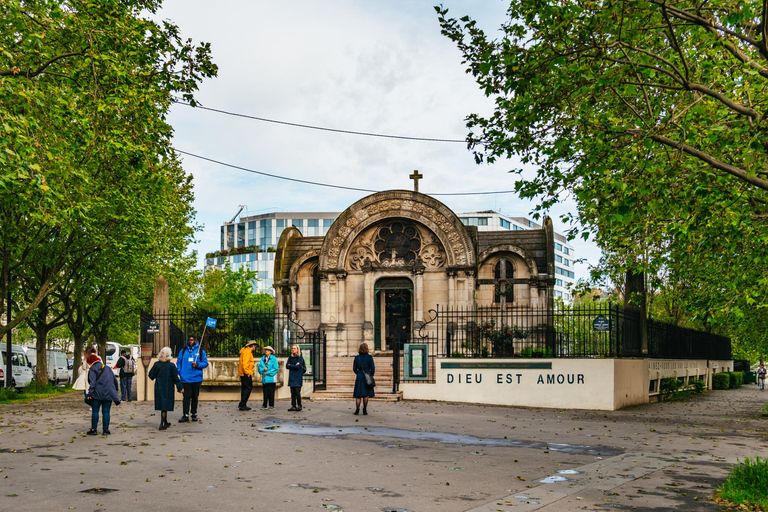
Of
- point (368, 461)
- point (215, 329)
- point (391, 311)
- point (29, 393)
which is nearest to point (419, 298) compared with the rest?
point (391, 311)

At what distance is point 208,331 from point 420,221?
10873mm

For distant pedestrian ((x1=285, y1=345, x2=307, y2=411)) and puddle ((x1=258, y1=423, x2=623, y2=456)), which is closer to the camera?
puddle ((x1=258, y1=423, x2=623, y2=456))

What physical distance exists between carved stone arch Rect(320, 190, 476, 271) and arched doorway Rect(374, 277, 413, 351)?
2.12 meters

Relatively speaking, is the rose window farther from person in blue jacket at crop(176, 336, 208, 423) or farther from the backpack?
person in blue jacket at crop(176, 336, 208, 423)

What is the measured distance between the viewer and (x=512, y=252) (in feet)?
110

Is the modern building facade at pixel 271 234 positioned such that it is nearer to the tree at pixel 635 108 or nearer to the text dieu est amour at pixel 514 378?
the text dieu est amour at pixel 514 378

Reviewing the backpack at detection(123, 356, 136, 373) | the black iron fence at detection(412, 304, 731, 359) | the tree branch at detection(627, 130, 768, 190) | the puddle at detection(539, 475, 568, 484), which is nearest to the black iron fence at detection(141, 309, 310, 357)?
the backpack at detection(123, 356, 136, 373)

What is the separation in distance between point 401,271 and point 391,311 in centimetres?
203

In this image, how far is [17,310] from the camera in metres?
34.5

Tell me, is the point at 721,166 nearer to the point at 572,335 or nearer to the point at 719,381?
the point at 572,335

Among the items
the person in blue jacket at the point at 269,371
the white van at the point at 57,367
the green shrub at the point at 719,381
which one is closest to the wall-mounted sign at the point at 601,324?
the person in blue jacket at the point at 269,371

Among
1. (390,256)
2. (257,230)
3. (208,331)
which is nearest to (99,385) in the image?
(208,331)

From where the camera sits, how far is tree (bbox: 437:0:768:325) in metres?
10.6

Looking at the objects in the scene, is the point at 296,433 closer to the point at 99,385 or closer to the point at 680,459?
the point at 99,385
